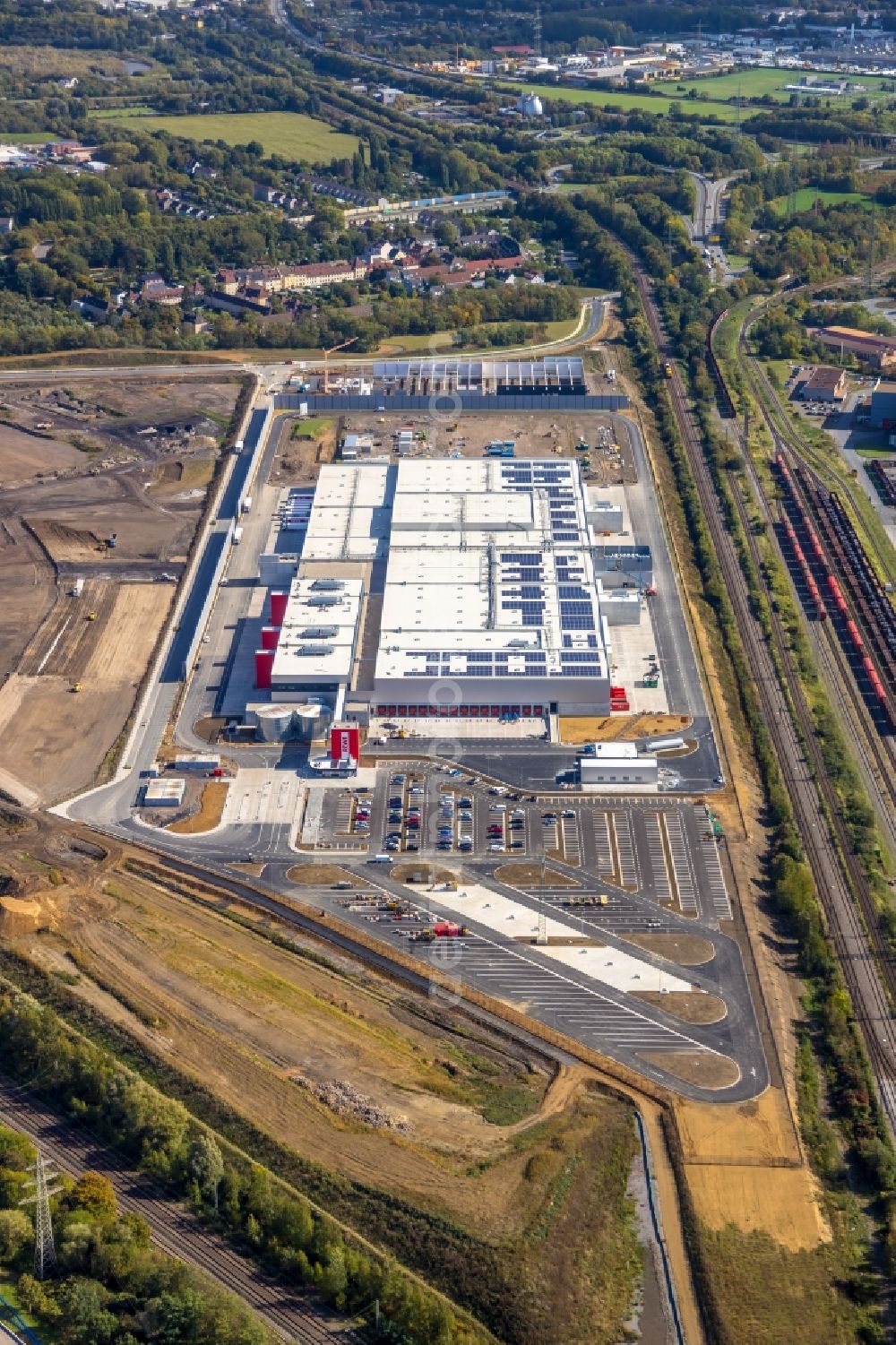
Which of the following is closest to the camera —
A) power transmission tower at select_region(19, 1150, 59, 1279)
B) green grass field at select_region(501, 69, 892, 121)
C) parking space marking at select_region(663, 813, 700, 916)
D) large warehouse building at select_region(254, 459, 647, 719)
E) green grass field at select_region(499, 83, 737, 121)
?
power transmission tower at select_region(19, 1150, 59, 1279)

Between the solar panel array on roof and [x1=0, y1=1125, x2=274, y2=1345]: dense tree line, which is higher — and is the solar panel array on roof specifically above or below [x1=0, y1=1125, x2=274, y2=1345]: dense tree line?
above

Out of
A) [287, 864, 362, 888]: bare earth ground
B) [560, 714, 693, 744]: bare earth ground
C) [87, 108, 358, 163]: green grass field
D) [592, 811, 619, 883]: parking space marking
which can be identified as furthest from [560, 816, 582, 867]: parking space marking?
[87, 108, 358, 163]: green grass field

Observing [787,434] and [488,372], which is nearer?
[787,434]

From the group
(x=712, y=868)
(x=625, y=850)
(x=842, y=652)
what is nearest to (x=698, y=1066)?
(x=712, y=868)

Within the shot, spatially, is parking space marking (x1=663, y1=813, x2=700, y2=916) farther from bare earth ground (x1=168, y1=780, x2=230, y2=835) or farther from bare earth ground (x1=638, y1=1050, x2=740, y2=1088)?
bare earth ground (x1=168, y1=780, x2=230, y2=835)

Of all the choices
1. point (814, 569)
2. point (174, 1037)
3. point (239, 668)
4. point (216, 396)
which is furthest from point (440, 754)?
point (216, 396)

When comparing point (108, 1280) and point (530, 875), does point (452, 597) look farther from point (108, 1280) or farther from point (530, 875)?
point (108, 1280)

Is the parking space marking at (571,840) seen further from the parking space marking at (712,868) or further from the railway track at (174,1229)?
the railway track at (174,1229)
